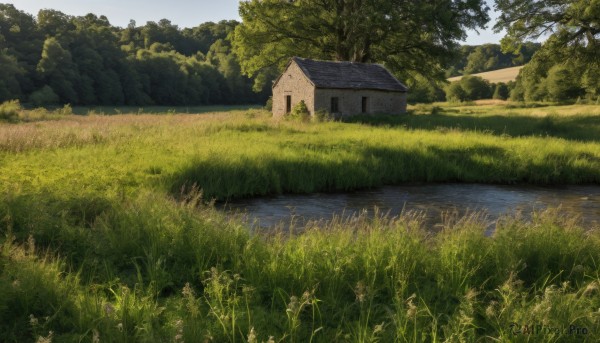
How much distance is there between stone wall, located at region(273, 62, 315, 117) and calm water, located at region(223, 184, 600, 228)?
17.6 m

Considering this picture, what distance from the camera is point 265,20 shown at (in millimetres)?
35562

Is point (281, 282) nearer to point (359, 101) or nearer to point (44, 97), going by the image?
point (359, 101)

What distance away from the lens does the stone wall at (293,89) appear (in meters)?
31.6

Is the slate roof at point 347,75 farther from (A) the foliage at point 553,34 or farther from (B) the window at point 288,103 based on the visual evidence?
(A) the foliage at point 553,34

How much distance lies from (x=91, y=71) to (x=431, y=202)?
2981 inches

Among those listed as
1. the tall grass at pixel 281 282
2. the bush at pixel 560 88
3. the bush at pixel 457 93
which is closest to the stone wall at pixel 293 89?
the tall grass at pixel 281 282

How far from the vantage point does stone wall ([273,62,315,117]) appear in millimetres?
31630

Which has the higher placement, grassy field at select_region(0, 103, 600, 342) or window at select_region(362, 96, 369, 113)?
window at select_region(362, 96, 369, 113)

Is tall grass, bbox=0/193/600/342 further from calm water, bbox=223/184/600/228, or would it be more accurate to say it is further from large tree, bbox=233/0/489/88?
large tree, bbox=233/0/489/88

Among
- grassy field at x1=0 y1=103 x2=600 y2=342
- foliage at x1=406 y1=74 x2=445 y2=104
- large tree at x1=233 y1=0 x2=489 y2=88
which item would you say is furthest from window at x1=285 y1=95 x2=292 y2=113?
foliage at x1=406 y1=74 x2=445 y2=104

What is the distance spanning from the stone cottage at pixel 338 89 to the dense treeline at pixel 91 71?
23.1m

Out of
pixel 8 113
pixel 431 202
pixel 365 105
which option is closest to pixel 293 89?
pixel 365 105

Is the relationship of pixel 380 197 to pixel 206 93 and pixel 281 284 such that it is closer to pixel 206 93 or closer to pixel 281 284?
pixel 281 284

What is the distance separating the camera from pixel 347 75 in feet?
109
